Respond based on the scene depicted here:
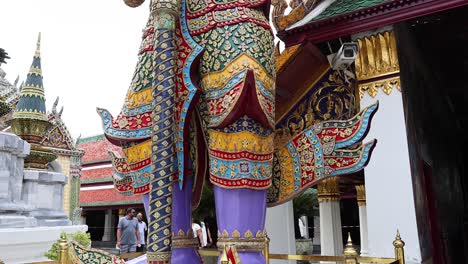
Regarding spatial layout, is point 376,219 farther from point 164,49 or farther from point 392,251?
point 164,49

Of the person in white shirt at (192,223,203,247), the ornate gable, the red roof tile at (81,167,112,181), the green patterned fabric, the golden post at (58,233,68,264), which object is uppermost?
the ornate gable

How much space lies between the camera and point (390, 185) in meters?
3.40

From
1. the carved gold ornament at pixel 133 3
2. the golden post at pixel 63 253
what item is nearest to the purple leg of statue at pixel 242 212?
the golden post at pixel 63 253

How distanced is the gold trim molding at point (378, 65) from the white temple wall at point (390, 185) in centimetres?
6

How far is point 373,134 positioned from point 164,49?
203 cm

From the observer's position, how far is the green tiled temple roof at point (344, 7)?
3299 millimetres

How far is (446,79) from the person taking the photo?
17.1 ft

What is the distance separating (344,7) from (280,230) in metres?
2.58

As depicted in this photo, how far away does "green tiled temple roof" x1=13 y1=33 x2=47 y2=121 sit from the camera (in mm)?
6375

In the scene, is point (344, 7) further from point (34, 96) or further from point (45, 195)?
point (34, 96)

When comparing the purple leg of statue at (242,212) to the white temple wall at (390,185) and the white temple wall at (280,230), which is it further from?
the white temple wall at (280,230)

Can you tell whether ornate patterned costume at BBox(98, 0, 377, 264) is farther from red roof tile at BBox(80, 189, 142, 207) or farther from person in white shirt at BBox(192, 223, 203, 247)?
red roof tile at BBox(80, 189, 142, 207)

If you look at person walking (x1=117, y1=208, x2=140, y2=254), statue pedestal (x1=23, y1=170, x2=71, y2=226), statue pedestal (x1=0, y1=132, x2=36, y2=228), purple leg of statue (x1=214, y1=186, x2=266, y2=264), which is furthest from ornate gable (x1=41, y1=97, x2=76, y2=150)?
purple leg of statue (x1=214, y1=186, x2=266, y2=264)

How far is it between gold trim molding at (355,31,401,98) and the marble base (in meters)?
2.74
